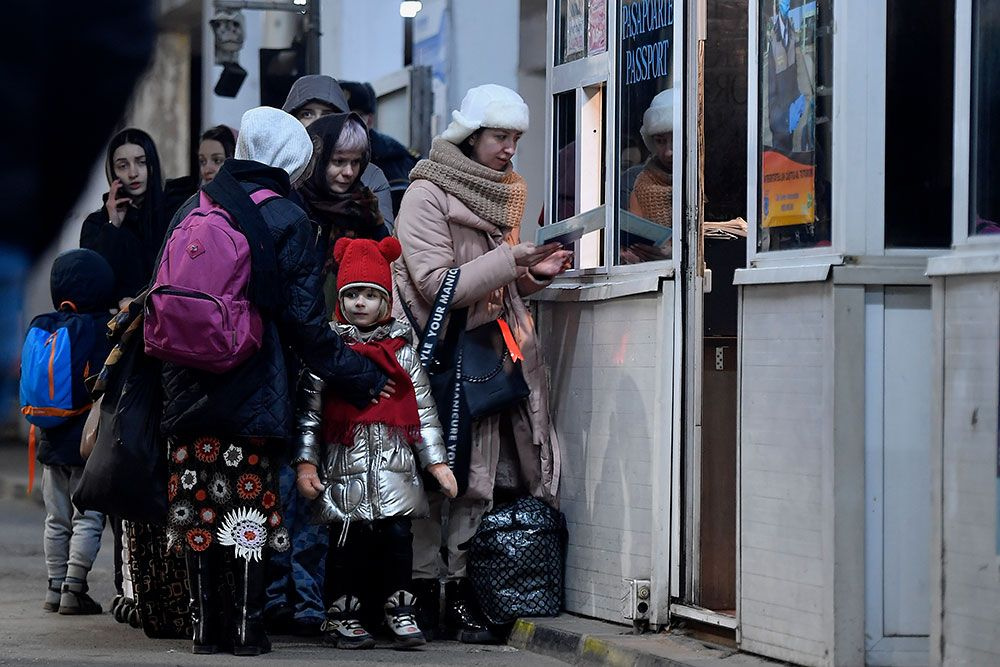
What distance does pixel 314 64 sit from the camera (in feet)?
40.8

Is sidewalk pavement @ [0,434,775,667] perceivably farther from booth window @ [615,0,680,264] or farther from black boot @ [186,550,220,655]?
booth window @ [615,0,680,264]

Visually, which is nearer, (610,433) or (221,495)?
(221,495)

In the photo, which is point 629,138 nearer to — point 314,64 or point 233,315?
point 233,315

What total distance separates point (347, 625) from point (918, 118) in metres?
2.88

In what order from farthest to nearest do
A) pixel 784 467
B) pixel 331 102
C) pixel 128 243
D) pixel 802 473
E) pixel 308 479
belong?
1. pixel 128 243
2. pixel 331 102
3. pixel 308 479
4. pixel 784 467
5. pixel 802 473

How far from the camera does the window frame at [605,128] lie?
7141mm

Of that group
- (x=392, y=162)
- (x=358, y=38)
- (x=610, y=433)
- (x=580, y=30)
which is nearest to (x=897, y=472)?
(x=610, y=433)

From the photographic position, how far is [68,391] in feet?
27.4

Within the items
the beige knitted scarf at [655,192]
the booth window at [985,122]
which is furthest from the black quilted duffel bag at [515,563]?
the booth window at [985,122]

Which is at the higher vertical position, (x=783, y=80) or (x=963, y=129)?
(x=783, y=80)

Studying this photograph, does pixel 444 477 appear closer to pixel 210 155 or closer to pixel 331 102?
pixel 331 102

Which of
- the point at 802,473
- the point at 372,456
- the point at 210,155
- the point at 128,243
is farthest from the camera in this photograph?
the point at 210,155

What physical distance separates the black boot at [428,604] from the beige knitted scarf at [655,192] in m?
1.73

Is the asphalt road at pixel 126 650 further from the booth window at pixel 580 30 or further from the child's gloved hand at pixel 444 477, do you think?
the booth window at pixel 580 30
